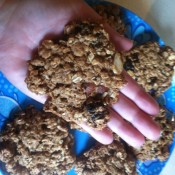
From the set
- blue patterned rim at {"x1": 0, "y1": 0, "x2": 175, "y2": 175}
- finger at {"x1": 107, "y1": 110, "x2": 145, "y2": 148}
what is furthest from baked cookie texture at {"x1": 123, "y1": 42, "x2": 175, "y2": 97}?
finger at {"x1": 107, "y1": 110, "x2": 145, "y2": 148}

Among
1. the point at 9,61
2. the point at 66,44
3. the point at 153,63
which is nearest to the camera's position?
the point at 66,44

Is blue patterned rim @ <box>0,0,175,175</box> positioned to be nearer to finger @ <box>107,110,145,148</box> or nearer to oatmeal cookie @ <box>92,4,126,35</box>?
oatmeal cookie @ <box>92,4,126,35</box>

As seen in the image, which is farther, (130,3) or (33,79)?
(130,3)

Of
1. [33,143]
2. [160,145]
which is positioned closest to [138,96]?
[160,145]

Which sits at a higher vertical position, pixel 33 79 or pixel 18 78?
pixel 33 79

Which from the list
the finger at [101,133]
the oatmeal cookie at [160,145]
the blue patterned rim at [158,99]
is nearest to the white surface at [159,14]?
the blue patterned rim at [158,99]

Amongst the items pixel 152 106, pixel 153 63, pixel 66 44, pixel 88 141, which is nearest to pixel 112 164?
pixel 88 141

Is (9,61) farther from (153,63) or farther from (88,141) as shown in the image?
(153,63)

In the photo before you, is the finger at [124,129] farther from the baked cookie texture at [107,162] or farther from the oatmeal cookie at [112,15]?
the oatmeal cookie at [112,15]
